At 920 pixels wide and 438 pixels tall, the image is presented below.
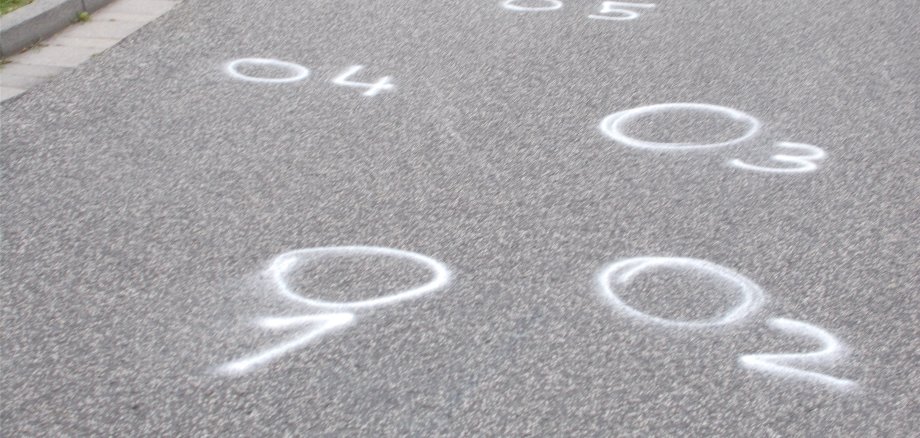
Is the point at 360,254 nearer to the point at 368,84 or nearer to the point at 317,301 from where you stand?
the point at 317,301

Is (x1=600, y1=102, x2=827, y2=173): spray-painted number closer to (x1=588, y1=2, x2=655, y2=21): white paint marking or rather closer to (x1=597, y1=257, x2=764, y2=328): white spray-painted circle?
(x1=597, y1=257, x2=764, y2=328): white spray-painted circle

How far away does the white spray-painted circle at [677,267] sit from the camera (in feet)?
10.6

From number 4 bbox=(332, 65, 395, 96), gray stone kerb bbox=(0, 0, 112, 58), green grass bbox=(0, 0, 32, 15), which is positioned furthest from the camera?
green grass bbox=(0, 0, 32, 15)

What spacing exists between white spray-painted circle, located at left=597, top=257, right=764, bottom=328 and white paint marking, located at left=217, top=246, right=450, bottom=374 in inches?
18.2

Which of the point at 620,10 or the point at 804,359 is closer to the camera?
the point at 804,359

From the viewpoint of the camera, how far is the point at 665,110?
4.79 meters

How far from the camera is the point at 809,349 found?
10.2ft

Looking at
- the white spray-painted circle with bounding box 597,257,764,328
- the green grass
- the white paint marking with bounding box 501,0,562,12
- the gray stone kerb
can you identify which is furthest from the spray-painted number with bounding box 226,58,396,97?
→ the white spray-painted circle with bounding box 597,257,764,328

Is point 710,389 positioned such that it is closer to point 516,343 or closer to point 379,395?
point 516,343

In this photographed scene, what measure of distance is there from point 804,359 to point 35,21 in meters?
3.92

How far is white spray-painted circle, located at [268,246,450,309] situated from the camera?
10.8 feet

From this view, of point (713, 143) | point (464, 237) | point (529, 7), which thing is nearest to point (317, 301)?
point (464, 237)

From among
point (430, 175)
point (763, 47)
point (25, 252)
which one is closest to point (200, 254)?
point (25, 252)

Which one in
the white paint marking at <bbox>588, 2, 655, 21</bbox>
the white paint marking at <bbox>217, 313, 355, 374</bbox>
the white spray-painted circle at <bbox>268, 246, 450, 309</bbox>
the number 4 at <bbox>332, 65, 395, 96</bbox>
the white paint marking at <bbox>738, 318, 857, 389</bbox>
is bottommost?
the white paint marking at <bbox>217, 313, 355, 374</bbox>
